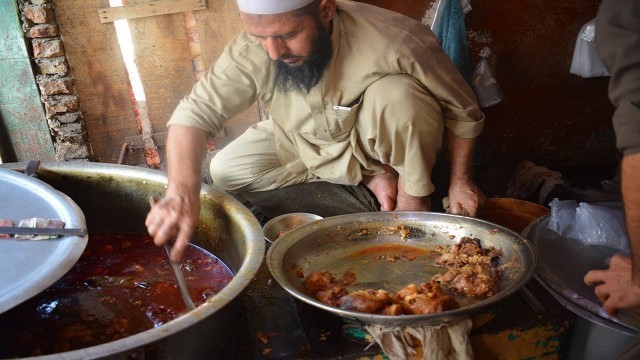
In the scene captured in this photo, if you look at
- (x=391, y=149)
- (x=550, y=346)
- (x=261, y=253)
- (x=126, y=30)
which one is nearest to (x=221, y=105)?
(x=391, y=149)

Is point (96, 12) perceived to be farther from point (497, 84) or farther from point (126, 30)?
point (497, 84)

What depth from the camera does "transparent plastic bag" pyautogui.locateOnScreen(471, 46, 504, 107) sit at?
132 inches

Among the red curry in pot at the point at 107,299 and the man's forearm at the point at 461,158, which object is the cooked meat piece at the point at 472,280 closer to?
the man's forearm at the point at 461,158

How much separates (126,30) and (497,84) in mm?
2411

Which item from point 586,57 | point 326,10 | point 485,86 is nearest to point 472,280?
point 326,10

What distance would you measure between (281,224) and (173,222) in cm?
77

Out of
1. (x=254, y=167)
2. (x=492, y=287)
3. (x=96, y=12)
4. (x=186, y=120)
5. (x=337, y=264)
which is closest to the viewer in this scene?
(x=492, y=287)

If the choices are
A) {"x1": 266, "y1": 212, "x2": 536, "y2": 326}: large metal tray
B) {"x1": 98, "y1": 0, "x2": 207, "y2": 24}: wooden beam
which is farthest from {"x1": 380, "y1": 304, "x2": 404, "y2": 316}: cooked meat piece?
{"x1": 98, "y1": 0, "x2": 207, "y2": 24}: wooden beam

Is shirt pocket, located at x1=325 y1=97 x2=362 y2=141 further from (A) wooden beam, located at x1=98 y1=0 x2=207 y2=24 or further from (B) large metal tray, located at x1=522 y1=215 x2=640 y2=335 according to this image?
(A) wooden beam, located at x1=98 y1=0 x2=207 y2=24

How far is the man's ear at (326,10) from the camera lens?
2285mm

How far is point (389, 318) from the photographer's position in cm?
153

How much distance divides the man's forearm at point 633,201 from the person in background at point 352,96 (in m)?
0.94

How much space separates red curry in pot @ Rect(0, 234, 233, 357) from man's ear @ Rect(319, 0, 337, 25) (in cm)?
114

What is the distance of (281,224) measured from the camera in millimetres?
2607
